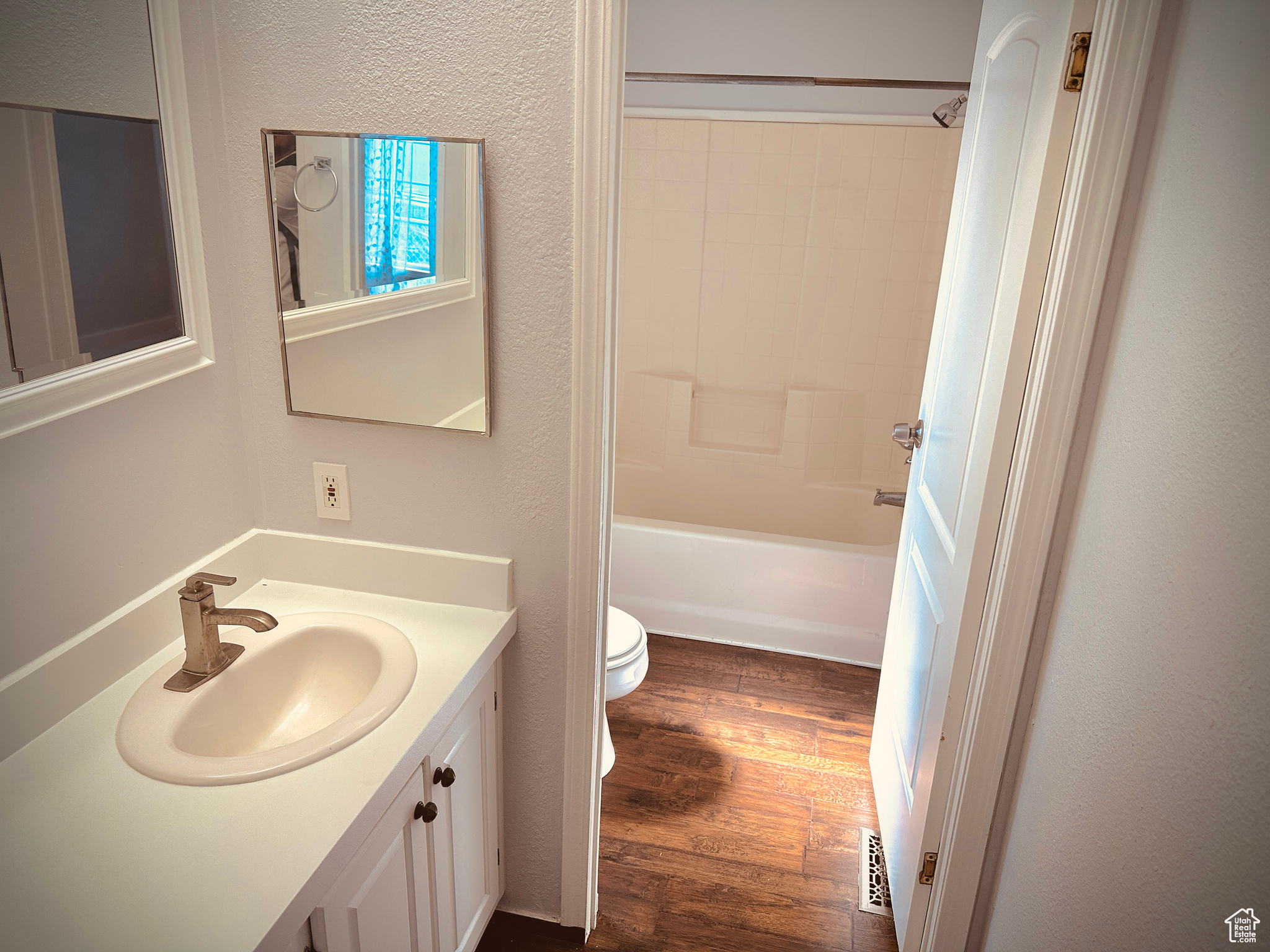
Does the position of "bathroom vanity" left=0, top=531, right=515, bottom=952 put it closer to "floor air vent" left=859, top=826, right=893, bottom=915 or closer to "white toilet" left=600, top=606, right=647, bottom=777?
"white toilet" left=600, top=606, right=647, bottom=777

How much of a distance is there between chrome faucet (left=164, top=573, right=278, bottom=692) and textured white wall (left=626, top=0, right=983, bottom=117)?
104 inches

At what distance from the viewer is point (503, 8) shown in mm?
1360

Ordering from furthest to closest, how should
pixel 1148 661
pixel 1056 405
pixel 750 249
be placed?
pixel 750 249 < pixel 1056 405 < pixel 1148 661

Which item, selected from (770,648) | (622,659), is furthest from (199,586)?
(770,648)

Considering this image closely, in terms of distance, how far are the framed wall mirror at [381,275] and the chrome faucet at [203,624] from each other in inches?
16.7

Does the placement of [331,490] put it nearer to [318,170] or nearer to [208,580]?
[208,580]

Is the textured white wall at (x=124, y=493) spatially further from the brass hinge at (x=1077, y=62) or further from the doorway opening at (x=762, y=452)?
the brass hinge at (x=1077, y=62)

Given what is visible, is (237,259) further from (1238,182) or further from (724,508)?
(724,508)

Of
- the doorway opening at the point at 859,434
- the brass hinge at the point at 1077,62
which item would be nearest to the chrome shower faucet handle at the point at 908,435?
the doorway opening at the point at 859,434

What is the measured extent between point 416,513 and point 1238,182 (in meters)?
1.40

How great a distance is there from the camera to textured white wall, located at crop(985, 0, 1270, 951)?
0.87m

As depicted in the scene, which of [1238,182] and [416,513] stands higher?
[1238,182]

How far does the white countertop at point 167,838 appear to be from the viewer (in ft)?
3.19

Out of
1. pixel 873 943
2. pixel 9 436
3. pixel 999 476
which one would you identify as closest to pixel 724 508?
pixel 873 943
